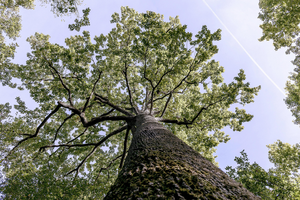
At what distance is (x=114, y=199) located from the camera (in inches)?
69.8

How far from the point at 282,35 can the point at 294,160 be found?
33.5 feet

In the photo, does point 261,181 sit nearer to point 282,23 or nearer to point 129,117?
point 129,117

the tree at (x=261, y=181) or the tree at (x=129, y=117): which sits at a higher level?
the tree at (x=129, y=117)

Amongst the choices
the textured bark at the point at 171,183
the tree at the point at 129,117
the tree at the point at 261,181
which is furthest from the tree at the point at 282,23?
the textured bark at the point at 171,183

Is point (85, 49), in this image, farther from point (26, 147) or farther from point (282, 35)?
point (282, 35)

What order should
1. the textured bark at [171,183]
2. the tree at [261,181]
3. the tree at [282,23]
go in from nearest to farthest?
the textured bark at [171,183] → the tree at [261,181] → the tree at [282,23]

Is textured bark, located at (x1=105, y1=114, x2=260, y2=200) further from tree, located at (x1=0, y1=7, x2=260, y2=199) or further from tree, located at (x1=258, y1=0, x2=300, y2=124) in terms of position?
tree, located at (x1=258, y1=0, x2=300, y2=124)

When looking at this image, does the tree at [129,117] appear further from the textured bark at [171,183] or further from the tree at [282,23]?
the tree at [282,23]

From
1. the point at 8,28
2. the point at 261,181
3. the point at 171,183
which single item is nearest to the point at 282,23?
the point at 261,181

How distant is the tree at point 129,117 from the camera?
88.1 inches

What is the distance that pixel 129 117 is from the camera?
755cm

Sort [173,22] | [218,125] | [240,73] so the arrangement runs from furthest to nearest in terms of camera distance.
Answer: [173,22] → [218,125] → [240,73]

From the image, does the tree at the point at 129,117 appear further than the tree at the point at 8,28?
No

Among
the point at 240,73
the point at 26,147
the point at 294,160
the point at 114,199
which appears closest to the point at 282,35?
the point at 240,73
